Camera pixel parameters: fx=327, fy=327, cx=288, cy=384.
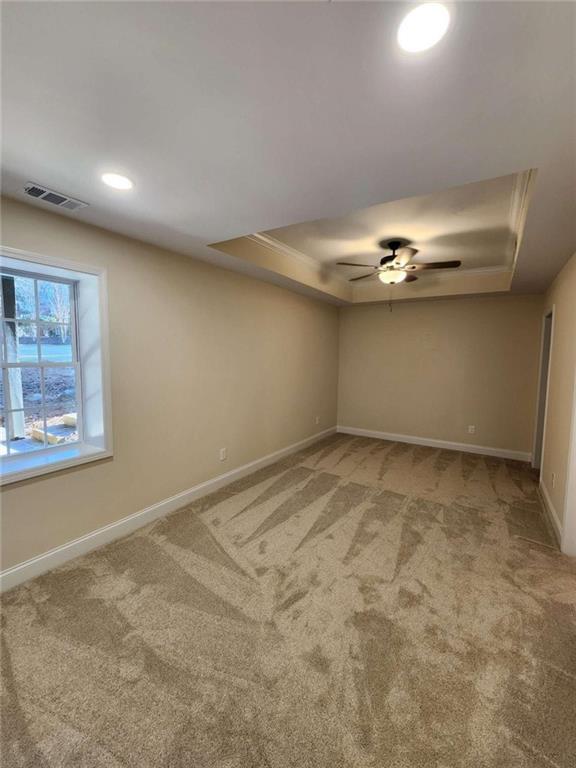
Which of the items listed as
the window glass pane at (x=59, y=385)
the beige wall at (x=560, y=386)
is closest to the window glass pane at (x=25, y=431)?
the window glass pane at (x=59, y=385)

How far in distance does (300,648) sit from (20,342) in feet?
8.55

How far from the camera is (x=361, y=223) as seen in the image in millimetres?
2939

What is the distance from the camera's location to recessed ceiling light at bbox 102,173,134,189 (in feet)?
5.77

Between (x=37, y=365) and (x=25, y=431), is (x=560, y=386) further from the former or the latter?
(x=25, y=431)

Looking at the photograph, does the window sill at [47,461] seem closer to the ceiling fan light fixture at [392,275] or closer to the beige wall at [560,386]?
the ceiling fan light fixture at [392,275]

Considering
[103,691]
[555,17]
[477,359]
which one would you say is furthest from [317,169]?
[477,359]

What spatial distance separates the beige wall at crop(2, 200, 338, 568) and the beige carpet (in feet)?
1.23

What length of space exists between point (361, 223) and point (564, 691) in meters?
3.25

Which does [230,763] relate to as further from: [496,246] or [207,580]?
[496,246]

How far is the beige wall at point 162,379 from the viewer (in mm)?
2254

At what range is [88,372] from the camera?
2.61 metres

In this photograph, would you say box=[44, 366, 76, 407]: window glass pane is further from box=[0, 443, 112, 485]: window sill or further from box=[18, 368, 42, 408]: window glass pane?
box=[0, 443, 112, 485]: window sill

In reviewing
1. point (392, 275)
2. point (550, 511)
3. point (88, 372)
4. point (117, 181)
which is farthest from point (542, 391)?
point (88, 372)

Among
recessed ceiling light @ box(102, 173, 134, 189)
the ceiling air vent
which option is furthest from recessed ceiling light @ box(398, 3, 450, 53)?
the ceiling air vent
